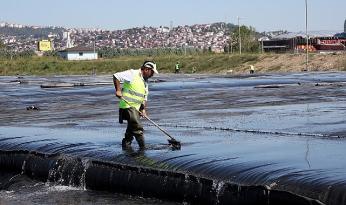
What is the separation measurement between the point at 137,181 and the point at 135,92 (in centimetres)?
159

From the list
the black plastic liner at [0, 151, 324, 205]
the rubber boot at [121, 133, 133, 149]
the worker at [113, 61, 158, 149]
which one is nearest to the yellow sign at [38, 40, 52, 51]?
the black plastic liner at [0, 151, 324, 205]

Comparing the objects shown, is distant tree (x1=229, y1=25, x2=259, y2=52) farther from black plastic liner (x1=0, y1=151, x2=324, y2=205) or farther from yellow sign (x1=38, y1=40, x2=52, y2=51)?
black plastic liner (x1=0, y1=151, x2=324, y2=205)

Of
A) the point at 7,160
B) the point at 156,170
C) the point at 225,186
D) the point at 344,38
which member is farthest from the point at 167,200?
the point at 344,38

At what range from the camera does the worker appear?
444 inches

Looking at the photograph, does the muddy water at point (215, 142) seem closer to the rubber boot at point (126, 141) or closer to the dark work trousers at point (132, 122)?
the rubber boot at point (126, 141)

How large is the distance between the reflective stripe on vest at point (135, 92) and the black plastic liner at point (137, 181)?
107cm

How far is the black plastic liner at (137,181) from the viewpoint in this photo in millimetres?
8852

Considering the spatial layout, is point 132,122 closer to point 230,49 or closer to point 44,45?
point 230,49

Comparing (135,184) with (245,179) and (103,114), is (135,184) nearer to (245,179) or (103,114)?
(245,179)

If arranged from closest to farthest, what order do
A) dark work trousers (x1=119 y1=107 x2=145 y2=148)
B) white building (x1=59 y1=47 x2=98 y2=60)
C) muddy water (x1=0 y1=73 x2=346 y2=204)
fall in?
muddy water (x1=0 y1=73 x2=346 y2=204) < dark work trousers (x1=119 y1=107 x2=145 y2=148) < white building (x1=59 y1=47 x2=98 y2=60)

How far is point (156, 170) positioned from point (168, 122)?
7.28m

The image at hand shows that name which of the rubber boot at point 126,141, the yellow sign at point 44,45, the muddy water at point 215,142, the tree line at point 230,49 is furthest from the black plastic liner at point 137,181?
the yellow sign at point 44,45

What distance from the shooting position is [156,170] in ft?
34.8

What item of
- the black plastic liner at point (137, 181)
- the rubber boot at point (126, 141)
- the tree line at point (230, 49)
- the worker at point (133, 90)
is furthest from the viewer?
the tree line at point (230, 49)
